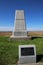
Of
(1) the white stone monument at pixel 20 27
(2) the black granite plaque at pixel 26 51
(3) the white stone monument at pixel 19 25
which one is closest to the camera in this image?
(2) the black granite plaque at pixel 26 51

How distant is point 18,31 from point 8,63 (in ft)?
27.0

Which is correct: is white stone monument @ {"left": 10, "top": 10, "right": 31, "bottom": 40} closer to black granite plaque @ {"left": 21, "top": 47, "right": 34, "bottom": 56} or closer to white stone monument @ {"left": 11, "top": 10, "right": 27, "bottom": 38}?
white stone monument @ {"left": 11, "top": 10, "right": 27, "bottom": 38}

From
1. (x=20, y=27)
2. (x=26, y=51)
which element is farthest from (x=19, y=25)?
(x=26, y=51)

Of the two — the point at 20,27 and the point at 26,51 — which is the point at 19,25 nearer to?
the point at 20,27

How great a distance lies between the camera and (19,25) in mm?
14469

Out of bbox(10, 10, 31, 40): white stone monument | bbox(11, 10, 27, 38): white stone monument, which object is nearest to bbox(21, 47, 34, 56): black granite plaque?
bbox(10, 10, 31, 40): white stone monument

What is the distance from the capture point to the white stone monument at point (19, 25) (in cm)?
1418

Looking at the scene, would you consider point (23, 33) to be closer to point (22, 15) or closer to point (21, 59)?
point (22, 15)

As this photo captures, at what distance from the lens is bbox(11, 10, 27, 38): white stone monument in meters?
14.2

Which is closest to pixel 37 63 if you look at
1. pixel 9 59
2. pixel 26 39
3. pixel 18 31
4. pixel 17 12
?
pixel 9 59

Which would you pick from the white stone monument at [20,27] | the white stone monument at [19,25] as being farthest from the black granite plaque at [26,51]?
the white stone monument at [19,25]

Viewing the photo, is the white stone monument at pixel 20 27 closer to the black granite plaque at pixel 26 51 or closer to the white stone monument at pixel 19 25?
the white stone monument at pixel 19 25

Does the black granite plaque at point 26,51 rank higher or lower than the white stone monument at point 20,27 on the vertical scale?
lower

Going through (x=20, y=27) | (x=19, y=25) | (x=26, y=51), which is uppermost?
(x=19, y=25)
